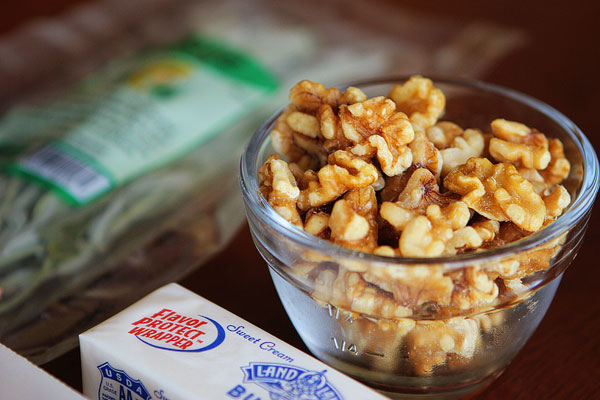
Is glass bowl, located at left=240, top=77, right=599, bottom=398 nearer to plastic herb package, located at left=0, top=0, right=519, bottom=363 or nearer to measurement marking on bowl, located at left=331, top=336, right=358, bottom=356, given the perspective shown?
measurement marking on bowl, located at left=331, top=336, right=358, bottom=356

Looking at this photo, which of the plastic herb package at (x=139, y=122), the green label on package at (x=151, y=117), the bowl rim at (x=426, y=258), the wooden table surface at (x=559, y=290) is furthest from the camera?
the green label on package at (x=151, y=117)

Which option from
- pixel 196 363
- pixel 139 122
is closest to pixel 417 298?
pixel 196 363

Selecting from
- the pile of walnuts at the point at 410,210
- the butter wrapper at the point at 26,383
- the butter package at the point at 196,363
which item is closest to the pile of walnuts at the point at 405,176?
the pile of walnuts at the point at 410,210

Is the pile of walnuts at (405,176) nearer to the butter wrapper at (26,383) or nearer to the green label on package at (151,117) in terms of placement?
the butter wrapper at (26,383)

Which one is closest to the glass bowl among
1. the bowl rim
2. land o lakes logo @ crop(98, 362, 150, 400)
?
the bowl rim

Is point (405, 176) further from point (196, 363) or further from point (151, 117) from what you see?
point (151, 117)

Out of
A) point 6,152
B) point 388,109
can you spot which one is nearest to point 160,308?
point 388,109

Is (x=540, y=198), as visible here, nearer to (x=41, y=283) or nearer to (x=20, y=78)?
(x=41, y=283)
